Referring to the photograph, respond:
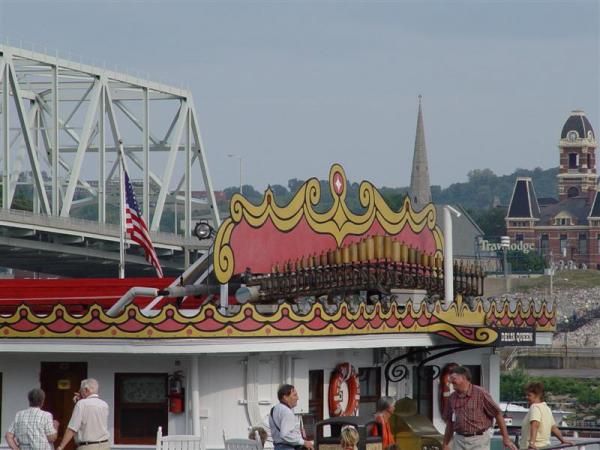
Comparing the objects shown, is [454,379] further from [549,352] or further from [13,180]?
[549,352]

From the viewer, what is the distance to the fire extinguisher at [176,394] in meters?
18.4

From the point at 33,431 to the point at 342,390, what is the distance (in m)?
5.53

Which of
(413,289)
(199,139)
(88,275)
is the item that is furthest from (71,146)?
(413,289)

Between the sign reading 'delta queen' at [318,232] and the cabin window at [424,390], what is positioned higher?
the sign reading 'delta queen' at [318,232]

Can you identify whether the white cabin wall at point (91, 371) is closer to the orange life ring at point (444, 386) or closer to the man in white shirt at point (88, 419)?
the man in white shirt at point (88, 419)

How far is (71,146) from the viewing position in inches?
4518

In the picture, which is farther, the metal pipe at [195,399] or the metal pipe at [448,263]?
the metal pipe at [448,263]

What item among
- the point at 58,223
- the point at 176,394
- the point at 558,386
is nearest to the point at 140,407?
the point at 176,394

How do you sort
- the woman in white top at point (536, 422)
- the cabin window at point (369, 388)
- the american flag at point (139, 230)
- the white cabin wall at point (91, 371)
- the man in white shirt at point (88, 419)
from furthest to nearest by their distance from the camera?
the american flag at point (139, 230) < the cabin window at point (369, 388) < the white cabin wall at point (91, 371) < the woman in white top at point (536, 422) < the man in white shirt at point (88, 419)

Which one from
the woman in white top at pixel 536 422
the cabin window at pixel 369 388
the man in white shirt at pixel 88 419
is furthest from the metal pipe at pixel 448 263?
the man in white shirt at pixel 88 419

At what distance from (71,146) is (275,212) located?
96027 mm

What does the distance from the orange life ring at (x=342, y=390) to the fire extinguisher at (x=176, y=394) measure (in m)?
1.87

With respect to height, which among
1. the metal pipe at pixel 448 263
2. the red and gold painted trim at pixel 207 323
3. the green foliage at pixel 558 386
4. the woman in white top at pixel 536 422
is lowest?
the green foliage at pixel 558 386

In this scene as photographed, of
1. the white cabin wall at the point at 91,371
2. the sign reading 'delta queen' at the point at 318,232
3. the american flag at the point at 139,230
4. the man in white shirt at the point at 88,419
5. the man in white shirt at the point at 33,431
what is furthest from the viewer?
the american flag at the point at 139,230
